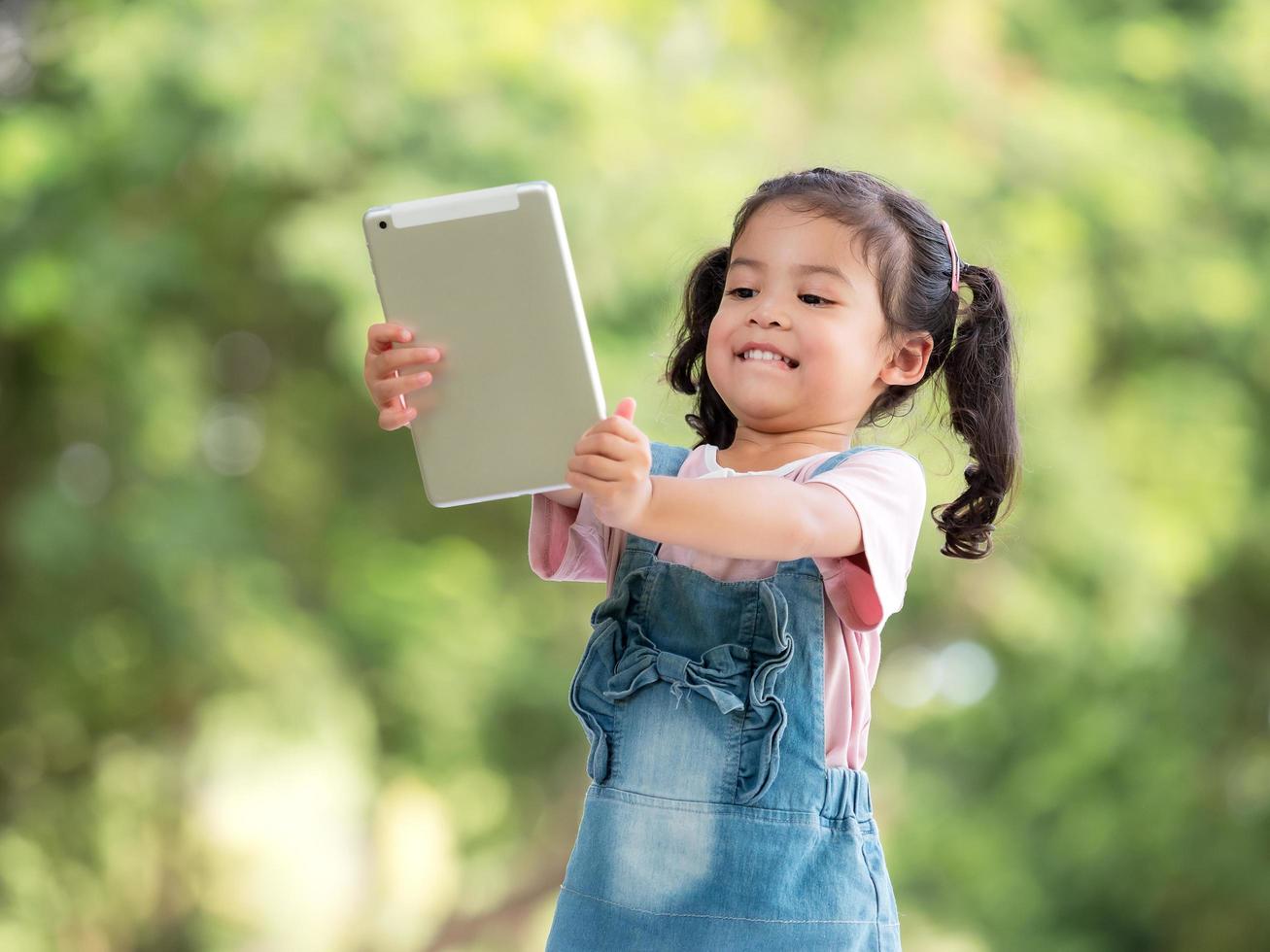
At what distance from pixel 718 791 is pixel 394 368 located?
1.39 ft

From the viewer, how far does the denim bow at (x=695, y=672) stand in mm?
1233

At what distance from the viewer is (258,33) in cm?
372

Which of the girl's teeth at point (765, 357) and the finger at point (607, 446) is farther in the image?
the girl's teeth at point (765, 357)

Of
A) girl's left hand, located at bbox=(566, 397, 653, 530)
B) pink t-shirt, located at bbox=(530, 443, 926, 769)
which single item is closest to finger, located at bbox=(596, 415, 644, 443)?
girl's left hand, located at bbox=(566, 397, 653, 530)

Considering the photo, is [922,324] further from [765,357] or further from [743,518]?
[743,518]

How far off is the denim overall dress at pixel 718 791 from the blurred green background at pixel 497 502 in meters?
2.31

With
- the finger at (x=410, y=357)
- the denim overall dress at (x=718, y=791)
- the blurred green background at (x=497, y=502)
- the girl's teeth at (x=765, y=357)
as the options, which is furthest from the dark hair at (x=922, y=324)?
the blurred green background at (x=497, y=502)

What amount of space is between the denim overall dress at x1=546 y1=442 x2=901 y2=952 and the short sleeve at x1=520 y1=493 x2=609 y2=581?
0.11 m

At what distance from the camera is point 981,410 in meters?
1.47

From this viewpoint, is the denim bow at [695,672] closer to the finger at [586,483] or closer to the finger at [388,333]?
the finger at [586,483]

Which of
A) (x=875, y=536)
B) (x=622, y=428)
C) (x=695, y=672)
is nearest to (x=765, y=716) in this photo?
(x=695, y=672)

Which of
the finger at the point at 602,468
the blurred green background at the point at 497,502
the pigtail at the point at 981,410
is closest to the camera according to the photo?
the finger at the point at 602,468

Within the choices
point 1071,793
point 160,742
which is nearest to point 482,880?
point 160,742

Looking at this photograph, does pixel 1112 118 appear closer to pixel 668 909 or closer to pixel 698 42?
pixel 698 42
